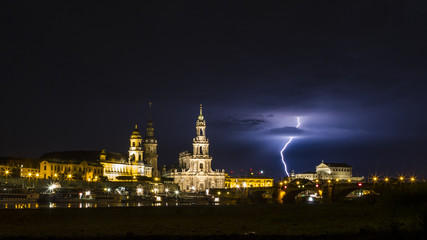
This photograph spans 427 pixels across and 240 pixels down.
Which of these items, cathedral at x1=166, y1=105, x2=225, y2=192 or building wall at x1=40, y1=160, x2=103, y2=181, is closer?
building wall at x1=40, y1=160, x2=103, y2=181

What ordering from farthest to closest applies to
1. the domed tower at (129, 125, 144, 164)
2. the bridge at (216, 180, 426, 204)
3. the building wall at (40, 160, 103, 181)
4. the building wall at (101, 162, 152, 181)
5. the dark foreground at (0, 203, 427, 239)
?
the domed tower at (129, 125, 144, 164)
the building wall at (101, 162, 152, 181)
the building wall at (40, 160, 103, 181)
the bridge at (216, 180, 426, 204)
the dark foreground at (0, 203, 427, 239)

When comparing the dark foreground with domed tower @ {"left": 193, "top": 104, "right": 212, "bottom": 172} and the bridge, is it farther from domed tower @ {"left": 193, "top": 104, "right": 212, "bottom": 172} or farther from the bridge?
domed tower @ {"left": 193, "top": 104, "right": 212, "bottom": 172}

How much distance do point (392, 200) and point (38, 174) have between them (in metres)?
116

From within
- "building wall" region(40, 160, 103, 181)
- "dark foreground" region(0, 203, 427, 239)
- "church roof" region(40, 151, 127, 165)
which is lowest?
"dark foreground" region(0, 203, 427, 239)

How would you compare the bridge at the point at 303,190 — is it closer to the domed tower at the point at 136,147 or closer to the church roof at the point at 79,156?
the church roof at the point at 79,156

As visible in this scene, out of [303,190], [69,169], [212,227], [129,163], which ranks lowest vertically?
[212,227]

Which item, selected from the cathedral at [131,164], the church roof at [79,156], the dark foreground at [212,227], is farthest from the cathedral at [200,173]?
the dark foreground at [212,227]

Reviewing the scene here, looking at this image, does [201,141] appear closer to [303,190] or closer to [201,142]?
[201,142]

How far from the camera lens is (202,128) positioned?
7244 inches

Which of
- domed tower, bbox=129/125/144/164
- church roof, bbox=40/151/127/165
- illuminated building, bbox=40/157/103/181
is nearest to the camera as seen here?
illuminated building, bbox=40/157/103/181

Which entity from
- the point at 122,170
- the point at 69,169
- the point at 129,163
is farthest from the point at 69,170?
the point at 129,163

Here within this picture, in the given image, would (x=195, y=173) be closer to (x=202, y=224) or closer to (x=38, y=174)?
(x=38, y=174)

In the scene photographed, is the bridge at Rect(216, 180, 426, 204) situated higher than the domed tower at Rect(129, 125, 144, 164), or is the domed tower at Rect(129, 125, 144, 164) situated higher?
the domed tower at Rect(129, 125, 144, 164)

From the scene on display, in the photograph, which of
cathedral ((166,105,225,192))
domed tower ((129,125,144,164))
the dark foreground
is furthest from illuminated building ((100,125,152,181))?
the dark foreground
